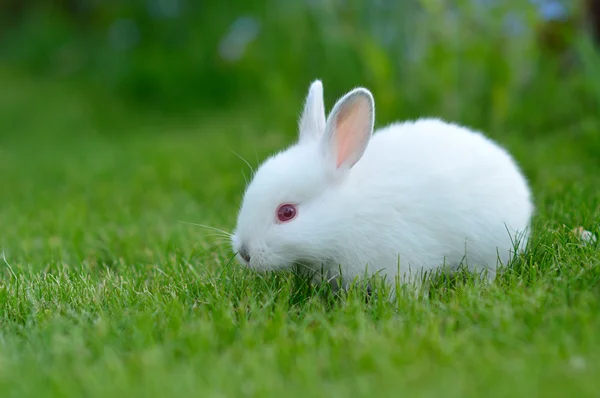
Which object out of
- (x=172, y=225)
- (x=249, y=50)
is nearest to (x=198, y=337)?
(x=172, y=225)

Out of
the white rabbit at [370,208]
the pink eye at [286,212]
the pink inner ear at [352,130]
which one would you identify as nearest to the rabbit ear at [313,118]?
the white rabbit at [370,208]

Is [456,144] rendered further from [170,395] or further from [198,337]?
[170,395]

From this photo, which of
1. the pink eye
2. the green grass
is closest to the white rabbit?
the pink eye

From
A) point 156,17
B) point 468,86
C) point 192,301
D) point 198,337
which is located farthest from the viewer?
point 156,17

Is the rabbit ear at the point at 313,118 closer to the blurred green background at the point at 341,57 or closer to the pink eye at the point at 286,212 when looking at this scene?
the pink eye at the point at 286,212

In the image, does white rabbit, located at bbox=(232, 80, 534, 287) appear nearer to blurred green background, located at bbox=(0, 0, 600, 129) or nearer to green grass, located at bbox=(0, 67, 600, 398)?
green grass, located at bbox=(0, 67, 600, 398)

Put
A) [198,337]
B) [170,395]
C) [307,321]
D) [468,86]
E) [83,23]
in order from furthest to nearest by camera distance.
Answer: [83,23] → [468,86] → [307,321] → [198,337] → [170,395]
